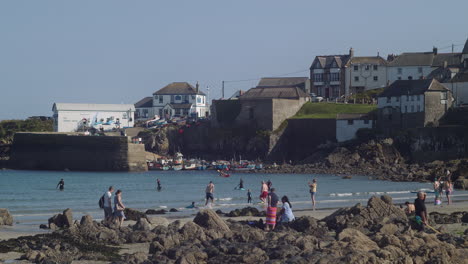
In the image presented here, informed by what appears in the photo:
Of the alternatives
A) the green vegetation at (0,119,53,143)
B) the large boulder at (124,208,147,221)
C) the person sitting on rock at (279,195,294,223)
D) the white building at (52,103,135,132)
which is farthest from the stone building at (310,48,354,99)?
the person sitting on rock at (279,195,294,223)

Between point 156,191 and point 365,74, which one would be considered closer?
point 156,191

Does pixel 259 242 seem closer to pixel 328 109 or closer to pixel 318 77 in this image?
pixel 328 109

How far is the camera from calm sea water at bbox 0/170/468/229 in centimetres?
4359

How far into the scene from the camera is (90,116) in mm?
111875

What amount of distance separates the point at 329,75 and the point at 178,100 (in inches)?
1046

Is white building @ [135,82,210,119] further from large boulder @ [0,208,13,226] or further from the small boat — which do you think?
large boulder @ [0,208,13,226]

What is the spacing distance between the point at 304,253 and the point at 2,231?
44.8ft

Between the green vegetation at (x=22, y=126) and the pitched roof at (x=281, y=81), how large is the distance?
29334mm

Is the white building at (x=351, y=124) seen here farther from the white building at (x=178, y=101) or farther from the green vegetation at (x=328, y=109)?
the white building at (x=178, y=101)

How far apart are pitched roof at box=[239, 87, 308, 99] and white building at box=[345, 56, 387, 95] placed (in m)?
8.19

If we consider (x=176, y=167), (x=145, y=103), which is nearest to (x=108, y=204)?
(x=176, y=167)

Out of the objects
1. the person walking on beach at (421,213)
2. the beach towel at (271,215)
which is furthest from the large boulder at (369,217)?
the beach towel at (271,215)

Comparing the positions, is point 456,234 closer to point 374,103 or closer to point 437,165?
point 437,165

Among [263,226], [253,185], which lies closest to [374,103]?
[253,185]
